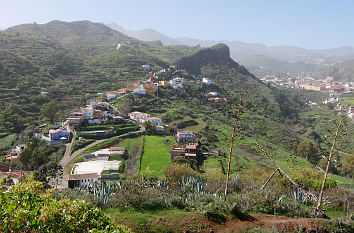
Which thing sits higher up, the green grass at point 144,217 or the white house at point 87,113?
the green grass at point 144,217

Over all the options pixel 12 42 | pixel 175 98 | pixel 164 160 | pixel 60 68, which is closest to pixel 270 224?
pixel 164 160

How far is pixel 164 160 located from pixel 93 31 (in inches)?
6342

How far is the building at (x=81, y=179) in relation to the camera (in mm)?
23047

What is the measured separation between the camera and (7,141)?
121 ft

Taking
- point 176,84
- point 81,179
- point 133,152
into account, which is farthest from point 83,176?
point 176,84

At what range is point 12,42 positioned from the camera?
3191 inches

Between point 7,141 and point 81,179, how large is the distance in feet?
70.7

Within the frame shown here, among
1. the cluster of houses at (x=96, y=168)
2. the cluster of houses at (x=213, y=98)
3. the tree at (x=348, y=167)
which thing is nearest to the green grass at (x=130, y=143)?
the cluster of houses at (x=96, y=168)

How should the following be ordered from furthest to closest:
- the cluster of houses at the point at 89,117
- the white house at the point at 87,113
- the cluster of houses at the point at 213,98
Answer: the cluster of houses at the point at 213,98, the white house at the point at 87,113, the cluster of houses at the point at 89,117

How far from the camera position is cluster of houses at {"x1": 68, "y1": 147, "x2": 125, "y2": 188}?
2341cm

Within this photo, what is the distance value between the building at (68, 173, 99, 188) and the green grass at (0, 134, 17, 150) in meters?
19.0

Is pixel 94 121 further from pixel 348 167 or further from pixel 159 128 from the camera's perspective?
pixel 348 167

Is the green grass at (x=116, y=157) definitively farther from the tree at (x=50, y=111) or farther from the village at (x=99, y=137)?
the tree at (x=50, y=111)

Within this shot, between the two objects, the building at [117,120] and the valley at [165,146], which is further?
the building at [117,120]
